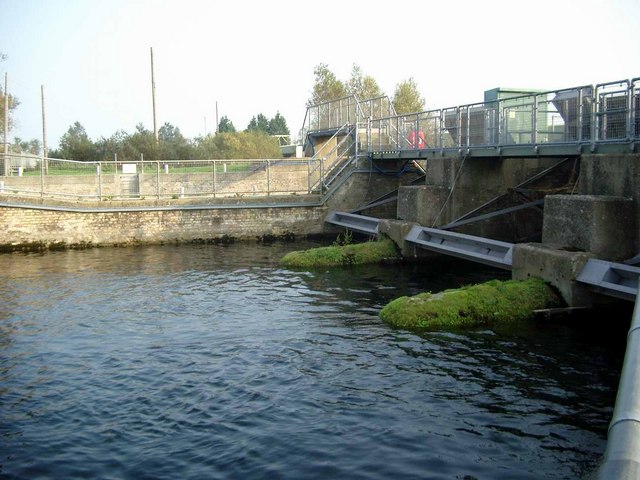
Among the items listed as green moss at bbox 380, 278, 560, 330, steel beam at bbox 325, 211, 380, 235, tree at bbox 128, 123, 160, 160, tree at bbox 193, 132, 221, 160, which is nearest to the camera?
green moss at bbox 380, 278, 560, 330

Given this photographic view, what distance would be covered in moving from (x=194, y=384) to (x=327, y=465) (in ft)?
10.8

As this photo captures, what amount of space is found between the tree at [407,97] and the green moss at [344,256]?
3395 centimetres

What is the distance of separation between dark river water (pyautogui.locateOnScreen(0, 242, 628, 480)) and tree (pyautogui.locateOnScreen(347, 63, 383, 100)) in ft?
130

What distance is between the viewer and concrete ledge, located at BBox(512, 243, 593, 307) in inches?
554

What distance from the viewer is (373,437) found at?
28.1 feet

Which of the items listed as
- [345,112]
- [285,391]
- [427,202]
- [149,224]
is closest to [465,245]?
[427,202]

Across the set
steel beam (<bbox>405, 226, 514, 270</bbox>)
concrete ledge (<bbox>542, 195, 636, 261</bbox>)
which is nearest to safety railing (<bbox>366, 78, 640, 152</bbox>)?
concrete ledge (<bbox>542, 195, 636, 261</bbox>)

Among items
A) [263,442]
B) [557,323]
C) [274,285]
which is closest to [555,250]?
[557,323]

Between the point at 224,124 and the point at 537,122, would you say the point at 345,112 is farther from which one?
the point at 224,124

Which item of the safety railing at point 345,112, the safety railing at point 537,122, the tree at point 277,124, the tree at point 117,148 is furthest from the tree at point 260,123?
the safety railing at point 537,122

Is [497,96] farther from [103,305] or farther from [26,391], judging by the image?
[26,391]

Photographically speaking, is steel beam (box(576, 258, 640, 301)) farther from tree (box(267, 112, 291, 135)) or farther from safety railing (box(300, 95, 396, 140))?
tree (box(267, 112, 291, 135))

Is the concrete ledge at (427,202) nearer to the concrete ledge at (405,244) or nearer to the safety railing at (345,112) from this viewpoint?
the concrete ledge at (405,244)

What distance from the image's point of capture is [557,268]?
14.4 metres
